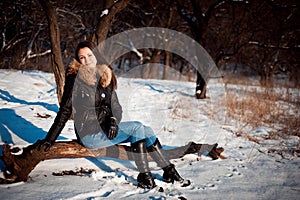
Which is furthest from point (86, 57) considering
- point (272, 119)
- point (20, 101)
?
point (272, 119)

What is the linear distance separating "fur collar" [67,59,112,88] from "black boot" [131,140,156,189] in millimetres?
691

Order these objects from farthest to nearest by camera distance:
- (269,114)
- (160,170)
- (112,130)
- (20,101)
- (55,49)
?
(269,114) → (20,101) → (55,49) → (160,170) → (112,130)

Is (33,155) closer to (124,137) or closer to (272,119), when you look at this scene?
(124,137)

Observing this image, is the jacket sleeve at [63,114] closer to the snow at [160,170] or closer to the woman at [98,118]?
the woman at [98,118]

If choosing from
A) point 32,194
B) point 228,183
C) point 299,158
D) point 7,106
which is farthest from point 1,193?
point 299,158

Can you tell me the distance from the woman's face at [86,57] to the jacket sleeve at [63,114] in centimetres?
18

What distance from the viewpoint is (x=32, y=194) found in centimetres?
185

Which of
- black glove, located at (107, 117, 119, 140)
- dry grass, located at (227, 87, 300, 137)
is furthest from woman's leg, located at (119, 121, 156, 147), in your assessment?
dry grass, located at (227, 87, 300, 137)

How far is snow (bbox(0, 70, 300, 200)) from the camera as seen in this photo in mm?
2012

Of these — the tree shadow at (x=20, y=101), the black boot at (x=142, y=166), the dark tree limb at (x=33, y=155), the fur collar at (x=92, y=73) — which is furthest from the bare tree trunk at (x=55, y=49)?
the black boot at (x=142, y=166)

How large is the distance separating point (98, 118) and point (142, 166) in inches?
24.6

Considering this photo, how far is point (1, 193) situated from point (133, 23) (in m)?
12.5

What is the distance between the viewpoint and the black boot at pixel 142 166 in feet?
6.90

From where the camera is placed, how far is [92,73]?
217cm
